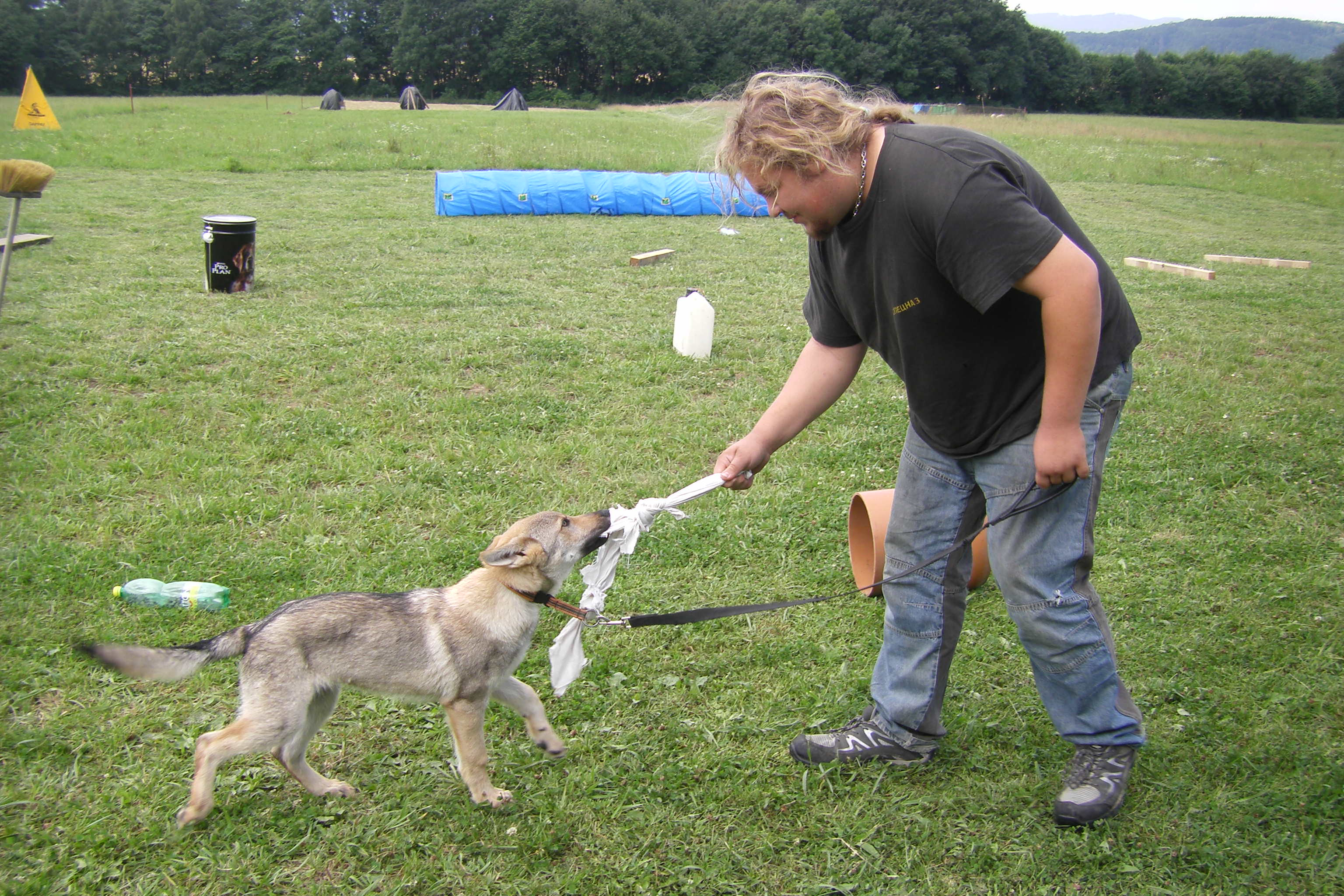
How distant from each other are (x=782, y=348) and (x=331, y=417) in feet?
13.8

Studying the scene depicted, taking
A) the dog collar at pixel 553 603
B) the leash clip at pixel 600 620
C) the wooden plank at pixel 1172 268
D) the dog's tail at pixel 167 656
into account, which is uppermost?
the wooden plank at pixel 1172 268

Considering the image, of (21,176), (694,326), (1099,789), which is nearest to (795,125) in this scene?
(1099,789)

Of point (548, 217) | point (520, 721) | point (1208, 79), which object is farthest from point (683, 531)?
point (1208, 79)

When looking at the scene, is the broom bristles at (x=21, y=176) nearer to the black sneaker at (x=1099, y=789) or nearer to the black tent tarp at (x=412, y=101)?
the black sneaker at (x=1099, y=789)

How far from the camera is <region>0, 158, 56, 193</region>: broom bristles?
18.6 feet

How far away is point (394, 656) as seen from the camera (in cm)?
311

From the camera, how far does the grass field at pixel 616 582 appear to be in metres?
2.93

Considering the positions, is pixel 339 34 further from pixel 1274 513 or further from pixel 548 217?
pixel 1274 513

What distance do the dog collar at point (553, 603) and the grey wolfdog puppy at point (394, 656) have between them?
11mm

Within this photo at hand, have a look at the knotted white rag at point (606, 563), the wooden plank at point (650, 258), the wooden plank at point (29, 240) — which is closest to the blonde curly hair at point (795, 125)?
the knotted white rag at point (606, 563)

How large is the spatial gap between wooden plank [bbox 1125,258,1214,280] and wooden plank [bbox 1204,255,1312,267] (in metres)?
0.75

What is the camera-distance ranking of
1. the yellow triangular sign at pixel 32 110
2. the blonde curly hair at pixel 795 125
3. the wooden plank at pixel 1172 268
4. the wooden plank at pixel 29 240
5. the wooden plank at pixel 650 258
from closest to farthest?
1. the blonde curly hair at pixel 795 125
2. the wooden plank at pixel 29 240
3. the wooden plank at pixel 650 258
4. the wooden plank at pixel 1172 268
5. the yellow triangular sign at pixel 32 110

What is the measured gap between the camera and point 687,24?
247 ft

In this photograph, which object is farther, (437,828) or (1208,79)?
(1208,79)
